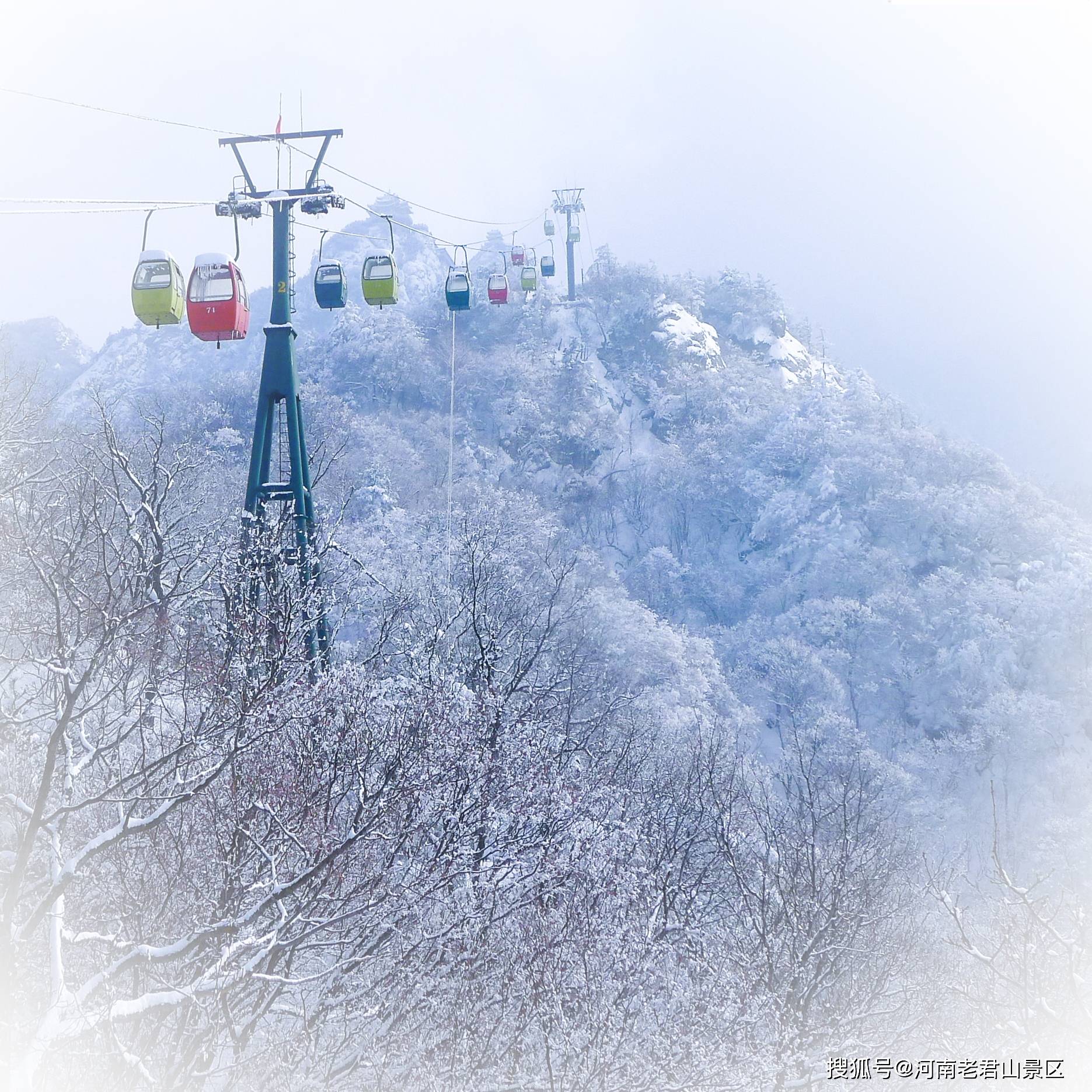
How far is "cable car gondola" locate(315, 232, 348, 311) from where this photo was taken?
1605 cm

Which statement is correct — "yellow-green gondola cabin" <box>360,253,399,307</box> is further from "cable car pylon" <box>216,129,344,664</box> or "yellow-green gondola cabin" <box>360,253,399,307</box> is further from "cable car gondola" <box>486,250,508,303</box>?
"cable car gondola" <box>486,250,508,303</box>

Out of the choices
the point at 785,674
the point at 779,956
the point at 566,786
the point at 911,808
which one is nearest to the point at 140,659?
the point at 566,786

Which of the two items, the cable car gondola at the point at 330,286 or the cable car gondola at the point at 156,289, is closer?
the cable car gondola at the point at 156,289

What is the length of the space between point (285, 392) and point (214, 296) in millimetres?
1708

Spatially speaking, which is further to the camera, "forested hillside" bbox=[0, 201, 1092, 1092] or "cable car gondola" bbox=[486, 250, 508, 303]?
"cable car gondola" bbox=[486, 250, 508, 303]

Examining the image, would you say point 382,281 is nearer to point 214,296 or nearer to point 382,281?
point 382,281

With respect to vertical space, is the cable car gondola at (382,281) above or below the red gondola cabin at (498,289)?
below

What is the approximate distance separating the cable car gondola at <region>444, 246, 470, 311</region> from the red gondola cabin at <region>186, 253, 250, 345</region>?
7.97 metres

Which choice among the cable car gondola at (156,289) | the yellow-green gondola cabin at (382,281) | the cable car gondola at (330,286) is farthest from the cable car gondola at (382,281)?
the cable car gondola at (156,289)

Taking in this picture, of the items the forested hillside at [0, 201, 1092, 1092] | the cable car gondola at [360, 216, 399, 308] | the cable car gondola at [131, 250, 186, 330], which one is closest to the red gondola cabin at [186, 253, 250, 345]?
the cable car gondola at [131, 250, 186, 330]

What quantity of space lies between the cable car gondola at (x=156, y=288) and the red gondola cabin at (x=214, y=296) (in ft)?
0.78

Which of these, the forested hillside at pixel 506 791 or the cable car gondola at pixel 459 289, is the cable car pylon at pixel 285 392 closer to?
the forested hillside at pixel 506 791

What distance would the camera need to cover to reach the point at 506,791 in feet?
40.5

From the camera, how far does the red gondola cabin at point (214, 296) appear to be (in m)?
13.6
